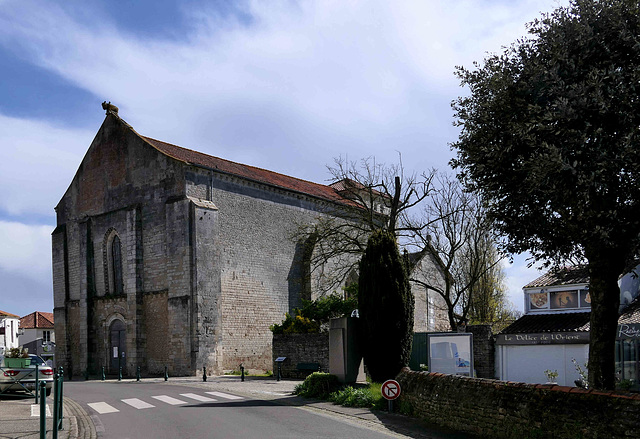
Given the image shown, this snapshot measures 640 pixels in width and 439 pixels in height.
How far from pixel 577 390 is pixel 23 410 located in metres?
12.5

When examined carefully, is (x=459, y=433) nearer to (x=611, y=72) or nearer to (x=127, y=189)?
(x=611, y=72)

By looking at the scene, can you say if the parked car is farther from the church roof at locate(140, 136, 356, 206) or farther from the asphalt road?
the church roof at locate(140, 136, 356, 206)

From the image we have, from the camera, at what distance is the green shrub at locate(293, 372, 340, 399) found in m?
17.4

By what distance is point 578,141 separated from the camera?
934 cm

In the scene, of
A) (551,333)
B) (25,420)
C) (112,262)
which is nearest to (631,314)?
(551,333)

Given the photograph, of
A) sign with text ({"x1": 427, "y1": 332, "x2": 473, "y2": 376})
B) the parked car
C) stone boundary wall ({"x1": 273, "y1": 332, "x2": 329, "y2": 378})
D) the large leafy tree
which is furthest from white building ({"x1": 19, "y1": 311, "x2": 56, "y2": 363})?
the large leafy tree

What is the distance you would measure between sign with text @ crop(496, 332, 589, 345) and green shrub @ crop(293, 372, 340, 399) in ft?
31.2

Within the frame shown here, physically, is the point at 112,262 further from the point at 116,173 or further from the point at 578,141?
the point at 578,141

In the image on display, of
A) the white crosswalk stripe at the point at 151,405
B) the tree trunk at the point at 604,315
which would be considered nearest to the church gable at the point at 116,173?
the white crosswalk stripe at the point at 151,405

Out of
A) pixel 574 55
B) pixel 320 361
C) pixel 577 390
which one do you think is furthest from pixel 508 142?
pixel 320 361

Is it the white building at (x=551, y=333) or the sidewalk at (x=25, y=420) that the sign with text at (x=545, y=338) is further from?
the sidewalk at (x=25, y=420)

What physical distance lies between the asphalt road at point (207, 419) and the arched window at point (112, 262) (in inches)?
694

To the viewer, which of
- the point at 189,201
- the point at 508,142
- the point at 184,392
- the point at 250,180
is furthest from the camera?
the point at 250,180

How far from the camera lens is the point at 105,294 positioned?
119ft
